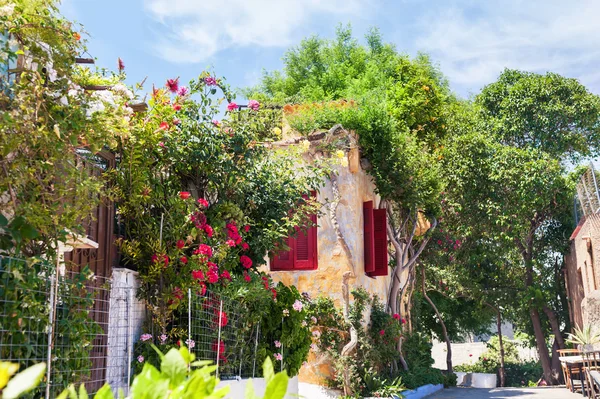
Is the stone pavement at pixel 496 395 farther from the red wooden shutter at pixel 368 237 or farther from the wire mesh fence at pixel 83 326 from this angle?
the wire mesh fence at pixel 83 326

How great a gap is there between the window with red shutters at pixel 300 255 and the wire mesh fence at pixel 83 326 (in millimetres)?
4551

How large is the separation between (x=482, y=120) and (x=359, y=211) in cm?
1007

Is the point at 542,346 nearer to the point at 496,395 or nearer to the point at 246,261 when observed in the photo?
the point at 496,395

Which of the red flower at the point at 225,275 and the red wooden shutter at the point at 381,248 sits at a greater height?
the red wooden shutter at the point at 381,248

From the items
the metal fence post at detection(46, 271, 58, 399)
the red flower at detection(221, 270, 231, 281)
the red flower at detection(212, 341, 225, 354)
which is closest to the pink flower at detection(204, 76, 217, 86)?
the red flower at detection(221, 270, 231, 281)

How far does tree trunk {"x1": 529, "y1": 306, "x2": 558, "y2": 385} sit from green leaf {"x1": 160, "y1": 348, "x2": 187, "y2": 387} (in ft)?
67.6

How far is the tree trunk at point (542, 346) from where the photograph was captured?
20672 millimetres

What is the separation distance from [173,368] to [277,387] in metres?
0.27

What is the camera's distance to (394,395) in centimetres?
1142

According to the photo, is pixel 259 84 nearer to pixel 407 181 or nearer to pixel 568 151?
pixel 407 181

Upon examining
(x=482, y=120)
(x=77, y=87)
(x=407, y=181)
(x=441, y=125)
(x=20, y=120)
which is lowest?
(x=20, y=120)

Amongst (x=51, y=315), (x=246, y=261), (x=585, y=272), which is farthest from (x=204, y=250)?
→ (x=585, y=272)

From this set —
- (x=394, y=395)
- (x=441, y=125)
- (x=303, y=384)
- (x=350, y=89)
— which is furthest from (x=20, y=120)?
(x=441, y=125)

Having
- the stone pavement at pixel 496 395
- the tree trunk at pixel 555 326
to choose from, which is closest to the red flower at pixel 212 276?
the stone pavement at pixel 496 395
